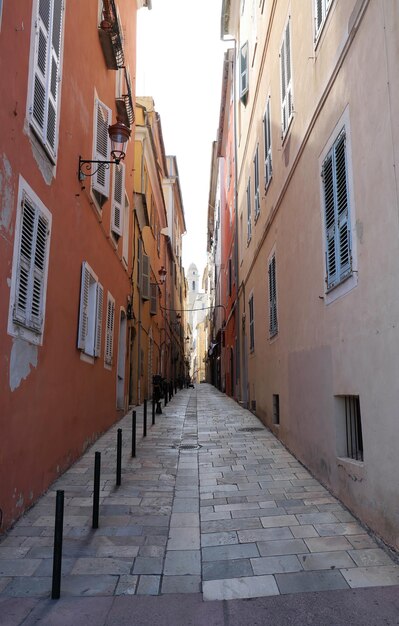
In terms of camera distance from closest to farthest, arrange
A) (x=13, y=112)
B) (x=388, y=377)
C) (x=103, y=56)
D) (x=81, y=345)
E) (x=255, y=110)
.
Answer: (x=388, y=377) → (x=13, y=112) → (x=81, y=345) → (x=103, y=56) → (x=255, y=110)

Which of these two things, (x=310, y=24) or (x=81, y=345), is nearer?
(x=310, y=24)

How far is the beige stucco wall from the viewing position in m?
4.23

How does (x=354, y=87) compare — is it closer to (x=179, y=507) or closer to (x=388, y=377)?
(x=388, y=377)

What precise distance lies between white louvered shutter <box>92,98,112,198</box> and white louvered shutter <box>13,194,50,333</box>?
3.18 metres

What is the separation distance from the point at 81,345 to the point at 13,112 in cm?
387

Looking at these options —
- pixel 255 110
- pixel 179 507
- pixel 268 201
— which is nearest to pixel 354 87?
pixel 179 507

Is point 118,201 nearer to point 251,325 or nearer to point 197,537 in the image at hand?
point 251,325

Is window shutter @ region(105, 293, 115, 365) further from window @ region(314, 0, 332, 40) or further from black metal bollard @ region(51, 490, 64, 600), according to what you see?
black metal bollard @ region(51, 490, 64, 600)

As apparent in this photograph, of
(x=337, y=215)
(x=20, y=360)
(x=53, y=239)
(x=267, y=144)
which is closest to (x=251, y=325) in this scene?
(x=267, y=144)

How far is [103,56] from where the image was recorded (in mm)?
9633

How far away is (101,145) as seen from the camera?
9.29 meters

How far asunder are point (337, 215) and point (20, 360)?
3717mm

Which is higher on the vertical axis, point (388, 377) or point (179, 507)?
point (388, 377)

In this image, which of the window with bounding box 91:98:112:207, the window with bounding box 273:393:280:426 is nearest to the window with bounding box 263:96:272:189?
the window with bounding box 91:98:112:207
